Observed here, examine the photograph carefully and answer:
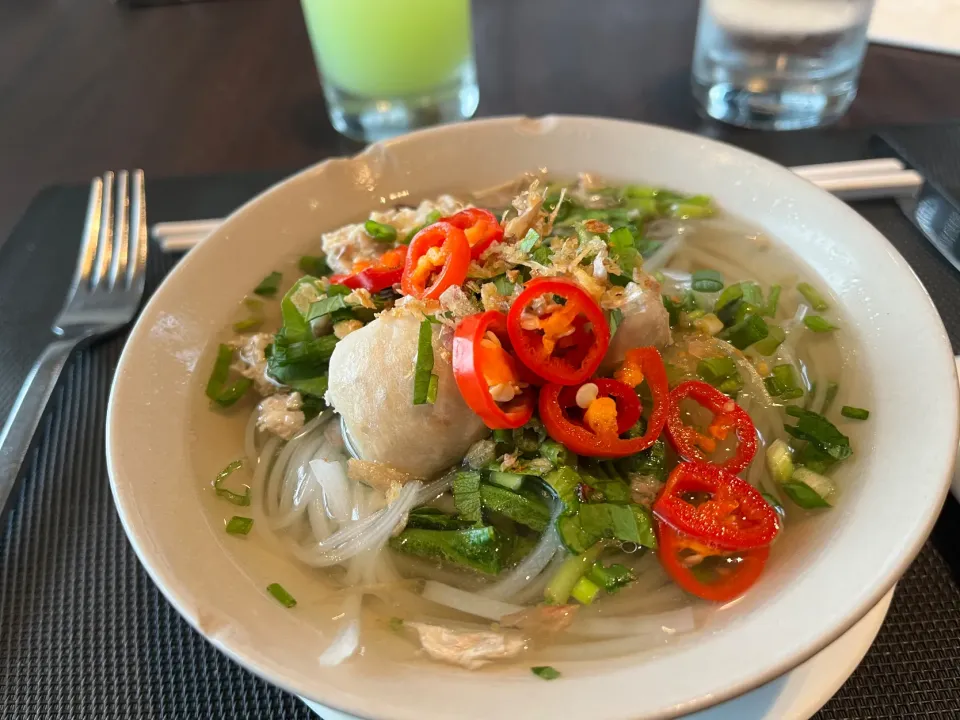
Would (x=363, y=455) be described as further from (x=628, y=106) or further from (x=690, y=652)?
(x=628, y=106)

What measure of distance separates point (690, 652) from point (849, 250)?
1.20 metres

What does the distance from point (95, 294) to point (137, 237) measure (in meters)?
0.29

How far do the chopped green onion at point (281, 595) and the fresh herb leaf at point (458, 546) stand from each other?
0.26 metres

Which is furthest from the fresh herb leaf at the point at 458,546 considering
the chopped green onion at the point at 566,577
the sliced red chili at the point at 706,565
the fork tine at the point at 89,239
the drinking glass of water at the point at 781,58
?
the drinking glass of water at the point at 781,58

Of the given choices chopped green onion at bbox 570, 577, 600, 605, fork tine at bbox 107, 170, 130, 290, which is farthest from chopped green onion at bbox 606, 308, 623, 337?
fork tine at bbox 107, 170, 130, 290

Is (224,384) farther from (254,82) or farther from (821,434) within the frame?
(254,82)

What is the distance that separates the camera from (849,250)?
5.98 feet

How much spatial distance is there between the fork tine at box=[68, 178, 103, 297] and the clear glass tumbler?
3.60 ft

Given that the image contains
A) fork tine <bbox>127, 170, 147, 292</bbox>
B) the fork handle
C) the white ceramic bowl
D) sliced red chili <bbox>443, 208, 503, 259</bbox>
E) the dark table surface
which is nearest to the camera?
the white ceramic bowl

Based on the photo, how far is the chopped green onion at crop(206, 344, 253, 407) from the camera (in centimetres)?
180

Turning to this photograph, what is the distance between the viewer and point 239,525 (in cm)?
154

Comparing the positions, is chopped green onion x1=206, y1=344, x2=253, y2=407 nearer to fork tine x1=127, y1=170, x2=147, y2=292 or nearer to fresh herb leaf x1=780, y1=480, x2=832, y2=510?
fork tine x1=127, y1=170, x2=147, y2=292

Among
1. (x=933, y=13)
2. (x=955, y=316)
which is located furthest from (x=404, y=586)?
(x=933, y=13)

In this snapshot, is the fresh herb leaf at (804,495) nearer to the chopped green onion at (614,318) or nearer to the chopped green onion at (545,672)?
the chopped green onion at (614,318)
